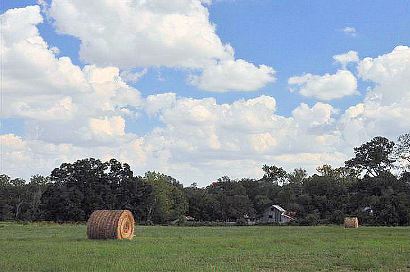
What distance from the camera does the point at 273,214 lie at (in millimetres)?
116875

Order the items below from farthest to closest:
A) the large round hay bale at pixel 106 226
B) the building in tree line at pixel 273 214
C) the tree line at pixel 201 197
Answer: the building in tree line at pixel 273 214 → the tree line at pixel 201 197 → the large round hay bale at pixel 106 226

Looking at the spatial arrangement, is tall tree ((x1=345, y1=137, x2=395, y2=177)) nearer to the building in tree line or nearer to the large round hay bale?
the building in tree line

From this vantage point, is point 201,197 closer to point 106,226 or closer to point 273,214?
point 273,214

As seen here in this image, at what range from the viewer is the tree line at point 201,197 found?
82.9 meters

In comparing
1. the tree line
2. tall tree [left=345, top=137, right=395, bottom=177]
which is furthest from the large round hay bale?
tall tree [left=345, top=137, right=395, bottom=177]

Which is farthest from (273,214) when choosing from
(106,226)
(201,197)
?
(106,226)

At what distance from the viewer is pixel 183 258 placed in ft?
61.2

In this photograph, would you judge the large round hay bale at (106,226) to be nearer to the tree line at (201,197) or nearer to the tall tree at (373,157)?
the tree line at (201,197)

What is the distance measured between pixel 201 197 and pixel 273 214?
15.4 metres

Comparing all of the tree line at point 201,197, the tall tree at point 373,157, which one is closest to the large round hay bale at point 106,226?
the tree line at point 201,197

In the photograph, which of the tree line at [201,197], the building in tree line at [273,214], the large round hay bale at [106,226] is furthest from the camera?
the building in tree line at [273,214]

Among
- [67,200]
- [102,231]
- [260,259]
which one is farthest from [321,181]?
[260,259]

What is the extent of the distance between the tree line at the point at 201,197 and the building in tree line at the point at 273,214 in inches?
42.0

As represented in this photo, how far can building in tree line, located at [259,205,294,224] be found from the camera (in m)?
112
